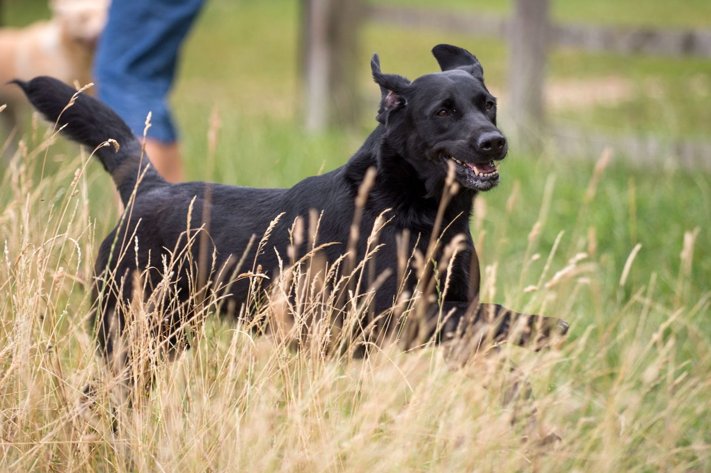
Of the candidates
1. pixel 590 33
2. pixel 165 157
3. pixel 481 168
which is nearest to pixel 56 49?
pixel 165 157

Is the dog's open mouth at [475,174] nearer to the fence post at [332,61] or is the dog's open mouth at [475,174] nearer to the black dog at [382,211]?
the black dog at [382,211]

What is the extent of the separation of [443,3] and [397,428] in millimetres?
19789

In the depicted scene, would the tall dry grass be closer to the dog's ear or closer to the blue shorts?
the dog's ear

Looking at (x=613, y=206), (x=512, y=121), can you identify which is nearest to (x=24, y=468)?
(x=613, y=206)

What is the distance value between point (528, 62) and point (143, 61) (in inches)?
126

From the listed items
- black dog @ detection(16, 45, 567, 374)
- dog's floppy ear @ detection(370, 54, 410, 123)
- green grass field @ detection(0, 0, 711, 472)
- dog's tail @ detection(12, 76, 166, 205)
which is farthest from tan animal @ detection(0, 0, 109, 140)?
dog's floppy ear @ detection(370, 54, 410, 123)

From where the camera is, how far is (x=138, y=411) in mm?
2732

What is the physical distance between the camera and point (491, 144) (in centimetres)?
285

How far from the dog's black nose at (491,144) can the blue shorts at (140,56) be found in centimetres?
223

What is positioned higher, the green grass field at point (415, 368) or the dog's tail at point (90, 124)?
the dog's tail at point (90, 124)

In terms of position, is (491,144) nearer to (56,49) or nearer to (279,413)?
(279,413)

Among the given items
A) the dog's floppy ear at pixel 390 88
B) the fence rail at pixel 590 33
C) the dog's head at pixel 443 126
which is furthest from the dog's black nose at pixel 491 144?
the fence rail at pixel 590 33

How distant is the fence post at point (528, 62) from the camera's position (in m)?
7.05

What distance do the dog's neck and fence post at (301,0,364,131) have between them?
17.8 feet
